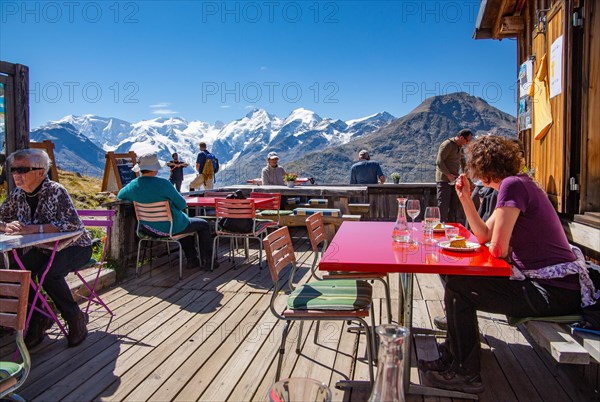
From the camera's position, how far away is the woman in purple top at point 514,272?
2.42 m

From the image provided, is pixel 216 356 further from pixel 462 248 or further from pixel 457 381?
pixel 462 248

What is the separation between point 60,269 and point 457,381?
2683 millimetres

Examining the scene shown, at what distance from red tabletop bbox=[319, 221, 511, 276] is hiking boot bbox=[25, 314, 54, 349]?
2.15 metres

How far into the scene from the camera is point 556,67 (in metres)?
3.60

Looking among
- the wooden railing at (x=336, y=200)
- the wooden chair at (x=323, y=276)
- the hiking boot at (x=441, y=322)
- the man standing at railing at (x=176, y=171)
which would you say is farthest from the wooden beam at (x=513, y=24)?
the man standing at railing at (x=176, y=171)

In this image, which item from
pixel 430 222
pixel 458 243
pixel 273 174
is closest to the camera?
pixel 458 243

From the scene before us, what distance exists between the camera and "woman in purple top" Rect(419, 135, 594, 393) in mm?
2420

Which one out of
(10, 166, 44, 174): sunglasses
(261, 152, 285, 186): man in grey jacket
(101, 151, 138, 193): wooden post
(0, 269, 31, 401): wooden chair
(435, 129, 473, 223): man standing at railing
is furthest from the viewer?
(101, 151, 138, 193): wooden post

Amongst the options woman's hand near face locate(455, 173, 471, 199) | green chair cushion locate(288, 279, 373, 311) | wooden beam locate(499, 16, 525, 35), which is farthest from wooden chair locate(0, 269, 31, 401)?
wooden beam locate(499, 16, 525, 35)

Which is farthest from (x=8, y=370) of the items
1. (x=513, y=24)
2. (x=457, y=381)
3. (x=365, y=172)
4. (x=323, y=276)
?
(x=365, y=172)

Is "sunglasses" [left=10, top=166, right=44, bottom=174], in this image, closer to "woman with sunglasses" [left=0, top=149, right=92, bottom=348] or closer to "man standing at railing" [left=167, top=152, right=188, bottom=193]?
"woman with sunglasses" [left=0, top=149, right=92, bottom=348]

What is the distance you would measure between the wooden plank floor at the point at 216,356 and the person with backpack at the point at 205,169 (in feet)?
23.9

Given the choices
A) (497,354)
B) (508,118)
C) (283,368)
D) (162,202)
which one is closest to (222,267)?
(162,202)

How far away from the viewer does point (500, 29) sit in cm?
529
